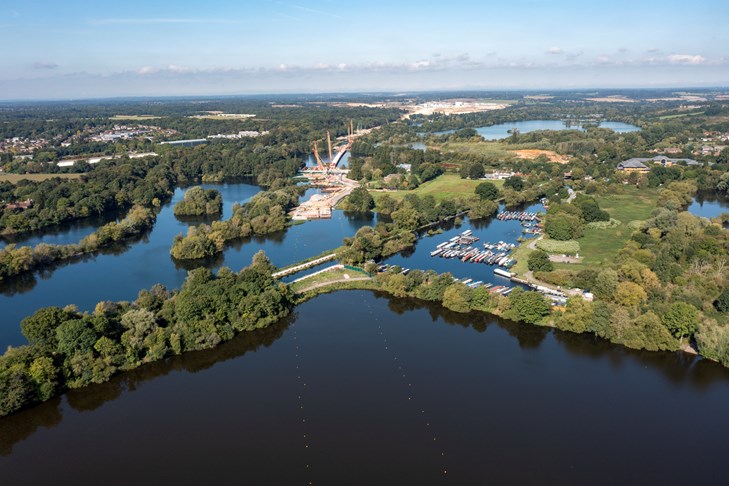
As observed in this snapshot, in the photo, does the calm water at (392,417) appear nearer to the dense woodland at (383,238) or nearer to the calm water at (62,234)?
the dense woodland at (383,238)

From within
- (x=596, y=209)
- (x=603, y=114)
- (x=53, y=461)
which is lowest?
(x=53, y=461)

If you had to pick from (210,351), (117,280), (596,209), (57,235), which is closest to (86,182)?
(57,235)

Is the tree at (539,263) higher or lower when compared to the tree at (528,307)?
higher

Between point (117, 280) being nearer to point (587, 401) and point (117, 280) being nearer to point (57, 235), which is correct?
point (57, 235)

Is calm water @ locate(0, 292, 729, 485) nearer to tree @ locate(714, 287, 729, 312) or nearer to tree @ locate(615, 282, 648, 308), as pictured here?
tree @ locate(615, 282, 648, 308)

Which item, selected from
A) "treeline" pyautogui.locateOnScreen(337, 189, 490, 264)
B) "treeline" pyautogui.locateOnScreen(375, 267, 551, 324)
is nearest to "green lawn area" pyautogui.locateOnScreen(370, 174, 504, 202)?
"treeline" pyautogui.locateOnScreen(337, 189, 490, 264)

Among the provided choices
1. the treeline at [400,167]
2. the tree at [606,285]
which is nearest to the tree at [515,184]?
the treeline at [400,167]

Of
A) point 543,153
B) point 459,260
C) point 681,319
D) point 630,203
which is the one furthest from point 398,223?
point 543,153
